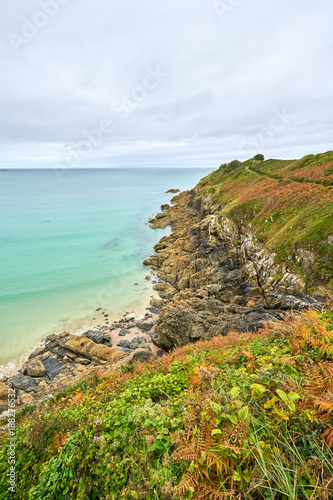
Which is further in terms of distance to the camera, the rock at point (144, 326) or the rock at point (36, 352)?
the rock at point (144, 326)

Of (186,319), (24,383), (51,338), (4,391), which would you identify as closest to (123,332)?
(51,338)

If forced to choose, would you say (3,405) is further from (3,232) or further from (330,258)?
(3,232)

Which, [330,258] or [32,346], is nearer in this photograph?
[330,258]

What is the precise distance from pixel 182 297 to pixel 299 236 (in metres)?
11.0

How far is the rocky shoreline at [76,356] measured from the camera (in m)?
11.5

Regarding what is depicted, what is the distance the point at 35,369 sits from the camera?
13945mm

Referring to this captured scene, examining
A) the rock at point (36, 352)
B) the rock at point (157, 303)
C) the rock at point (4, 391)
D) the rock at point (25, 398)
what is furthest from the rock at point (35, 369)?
the rock at point (157, 303)

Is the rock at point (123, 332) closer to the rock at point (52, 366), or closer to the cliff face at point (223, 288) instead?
the cliff face at point (223, 288)

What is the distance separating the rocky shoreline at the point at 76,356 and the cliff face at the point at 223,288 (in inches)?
102

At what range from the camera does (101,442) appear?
374 cm

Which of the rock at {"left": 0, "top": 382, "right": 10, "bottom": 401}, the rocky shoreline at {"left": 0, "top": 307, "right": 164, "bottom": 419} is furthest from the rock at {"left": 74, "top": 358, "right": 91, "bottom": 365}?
the rock at {"left": 0, "top": 382, "right": 10, "bottom": 401}

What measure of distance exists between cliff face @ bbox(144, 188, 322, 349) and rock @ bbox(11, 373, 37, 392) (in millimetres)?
8428

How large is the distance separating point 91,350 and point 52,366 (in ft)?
9.01

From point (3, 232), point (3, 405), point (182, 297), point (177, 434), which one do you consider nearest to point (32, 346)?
point (3, 405)
